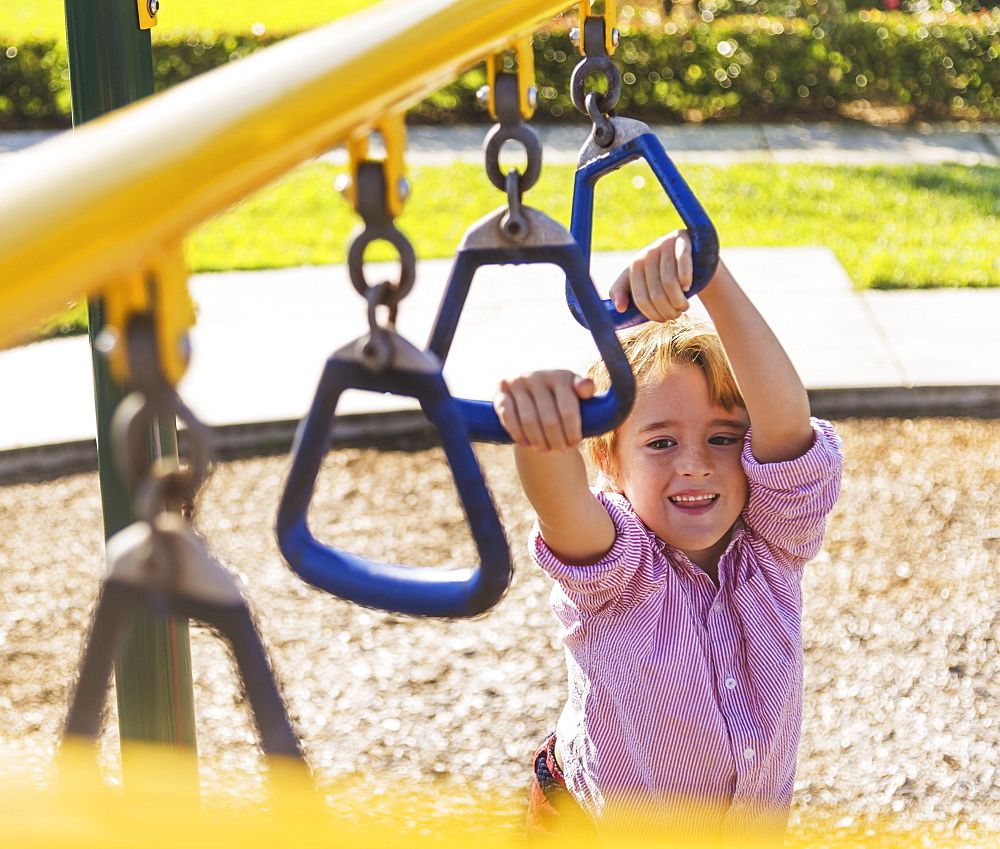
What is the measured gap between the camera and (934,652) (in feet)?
12.1

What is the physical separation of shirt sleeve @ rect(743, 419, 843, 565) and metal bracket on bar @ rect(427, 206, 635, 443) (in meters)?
0.78

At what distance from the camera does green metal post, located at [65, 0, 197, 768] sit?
192cm

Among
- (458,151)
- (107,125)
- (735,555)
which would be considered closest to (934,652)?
(735,555)

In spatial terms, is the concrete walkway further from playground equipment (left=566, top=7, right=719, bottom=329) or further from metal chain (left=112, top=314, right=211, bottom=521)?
metal chain (left=112, top=314, right=211, bottom=521)

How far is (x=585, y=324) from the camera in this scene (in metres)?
1.12

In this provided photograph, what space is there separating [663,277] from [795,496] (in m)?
0.49

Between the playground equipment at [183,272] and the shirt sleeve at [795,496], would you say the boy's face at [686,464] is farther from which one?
the playground equipment at [183,272]

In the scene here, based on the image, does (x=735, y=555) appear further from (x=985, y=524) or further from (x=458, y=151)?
(x=458, y=151)

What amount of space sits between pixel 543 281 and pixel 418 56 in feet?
17.7

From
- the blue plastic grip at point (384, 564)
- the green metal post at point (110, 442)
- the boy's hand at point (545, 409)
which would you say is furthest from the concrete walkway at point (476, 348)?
the blue plastic grip at point (384, 564)

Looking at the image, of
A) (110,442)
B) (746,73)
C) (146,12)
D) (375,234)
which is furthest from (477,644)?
(746,73)

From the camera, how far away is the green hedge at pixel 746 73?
379 inches

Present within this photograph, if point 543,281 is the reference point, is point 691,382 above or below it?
above

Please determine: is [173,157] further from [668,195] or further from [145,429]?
[668,195]
